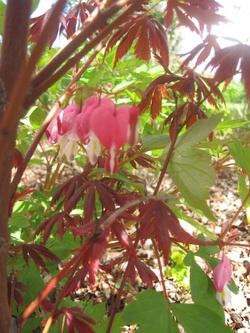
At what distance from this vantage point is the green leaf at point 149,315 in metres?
0.67

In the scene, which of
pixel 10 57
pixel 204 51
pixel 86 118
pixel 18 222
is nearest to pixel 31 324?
pixel 18 222

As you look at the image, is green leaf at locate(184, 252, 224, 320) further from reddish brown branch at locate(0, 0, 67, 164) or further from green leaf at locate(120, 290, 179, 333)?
reddish brown branch at locate(0, 0, 67, 164)

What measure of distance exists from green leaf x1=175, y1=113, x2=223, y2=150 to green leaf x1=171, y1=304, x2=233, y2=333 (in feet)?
1.12

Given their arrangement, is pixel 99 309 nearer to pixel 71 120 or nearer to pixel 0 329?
pixel 0 329

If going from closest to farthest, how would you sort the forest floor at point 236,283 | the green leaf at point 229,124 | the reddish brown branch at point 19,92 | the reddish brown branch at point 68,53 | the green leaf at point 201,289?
the reddish brown branch at point 19,92 < the reddish brown branch at point 68,53 < the green leaf at point 201,289 < the green leaf at point 229,124 < the forest floor at point 236,283

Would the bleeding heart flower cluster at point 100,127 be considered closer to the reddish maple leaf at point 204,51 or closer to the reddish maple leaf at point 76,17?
the reddish maple leaf at point 204,51

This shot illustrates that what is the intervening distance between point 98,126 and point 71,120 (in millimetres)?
207

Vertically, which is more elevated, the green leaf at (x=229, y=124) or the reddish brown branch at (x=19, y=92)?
the green leaf at (x=229, y=124)

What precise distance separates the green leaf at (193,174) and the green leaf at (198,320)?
22cm

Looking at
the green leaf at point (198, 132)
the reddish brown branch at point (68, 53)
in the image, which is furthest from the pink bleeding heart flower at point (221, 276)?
the reddish brown branch at point (68, 53)

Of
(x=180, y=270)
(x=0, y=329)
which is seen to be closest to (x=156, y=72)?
Result: (x=180, y=270)

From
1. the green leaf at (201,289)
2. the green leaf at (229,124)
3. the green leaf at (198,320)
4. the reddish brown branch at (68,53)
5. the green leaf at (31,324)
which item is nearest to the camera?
the reddish brown branch at (68,53)

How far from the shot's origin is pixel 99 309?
953 millimetres

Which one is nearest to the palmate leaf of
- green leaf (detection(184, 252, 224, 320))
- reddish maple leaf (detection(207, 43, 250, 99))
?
reddish maple leaf (detection(207, 43, 250, 99))
